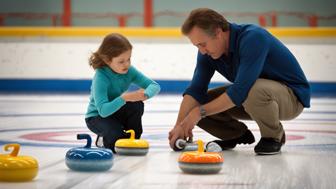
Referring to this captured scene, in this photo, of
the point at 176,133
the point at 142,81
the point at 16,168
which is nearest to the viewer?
the point at 16,168

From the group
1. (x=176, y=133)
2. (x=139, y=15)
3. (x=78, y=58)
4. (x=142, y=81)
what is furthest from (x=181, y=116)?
(x=139, y=15)

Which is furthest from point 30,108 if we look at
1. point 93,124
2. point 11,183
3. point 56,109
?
point 11,183

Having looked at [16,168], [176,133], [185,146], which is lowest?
[185,146]

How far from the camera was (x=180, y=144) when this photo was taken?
399cm

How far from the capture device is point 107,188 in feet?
9.05

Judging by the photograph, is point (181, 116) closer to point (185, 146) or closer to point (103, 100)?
point (185, 146)

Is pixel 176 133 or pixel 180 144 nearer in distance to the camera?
pixel 176 133

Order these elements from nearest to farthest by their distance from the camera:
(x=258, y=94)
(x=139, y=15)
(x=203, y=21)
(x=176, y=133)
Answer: (x=203, y=21), (x=258, y=94), (x=176, y=133), (x=139, y=15)

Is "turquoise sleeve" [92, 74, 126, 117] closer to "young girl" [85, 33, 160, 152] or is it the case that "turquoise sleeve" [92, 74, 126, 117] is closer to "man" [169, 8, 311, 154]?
"young girl" [85, 33, 160, 152]

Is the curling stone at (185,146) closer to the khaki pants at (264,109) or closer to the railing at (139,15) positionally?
Result: the khaki pants at (264,109)

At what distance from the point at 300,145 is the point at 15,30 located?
8789 millimetres

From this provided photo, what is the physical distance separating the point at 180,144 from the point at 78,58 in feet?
28.4

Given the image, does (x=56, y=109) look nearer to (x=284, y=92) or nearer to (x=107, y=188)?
(x=284, y=92)

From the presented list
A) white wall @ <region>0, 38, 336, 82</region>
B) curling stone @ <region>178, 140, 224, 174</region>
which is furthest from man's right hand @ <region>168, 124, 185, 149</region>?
white wall @ <region>0, 38, 336, 82</region>
